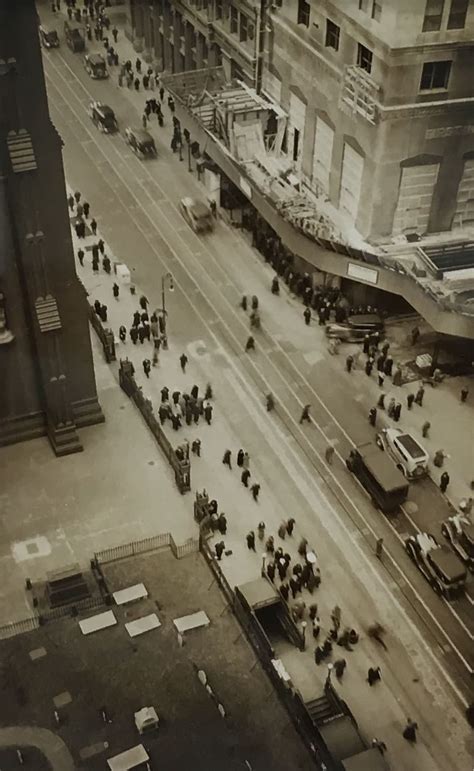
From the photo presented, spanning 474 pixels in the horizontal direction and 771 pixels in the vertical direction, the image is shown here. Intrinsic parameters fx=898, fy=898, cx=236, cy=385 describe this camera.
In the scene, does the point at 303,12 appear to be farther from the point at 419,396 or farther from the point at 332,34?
the point at 419,396

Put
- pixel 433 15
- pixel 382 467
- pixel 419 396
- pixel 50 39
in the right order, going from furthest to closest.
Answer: pixel 50 39
pixel 419 396
pixel 433 15
pixel 382 467

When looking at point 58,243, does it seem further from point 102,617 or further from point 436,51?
point 436,51

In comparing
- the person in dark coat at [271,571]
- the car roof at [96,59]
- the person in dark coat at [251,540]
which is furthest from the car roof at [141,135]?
the person in dark coat at [271,571]

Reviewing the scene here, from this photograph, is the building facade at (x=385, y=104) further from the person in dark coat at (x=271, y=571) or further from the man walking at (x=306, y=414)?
the person in dark coat at (x=271, y=571)

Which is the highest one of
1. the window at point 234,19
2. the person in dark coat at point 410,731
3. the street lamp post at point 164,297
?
the window at point 234,19

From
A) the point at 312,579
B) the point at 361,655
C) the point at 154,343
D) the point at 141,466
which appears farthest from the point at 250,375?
the point at 361,655

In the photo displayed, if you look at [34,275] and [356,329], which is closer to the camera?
[34,275]

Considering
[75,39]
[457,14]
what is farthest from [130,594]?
[75,39]
